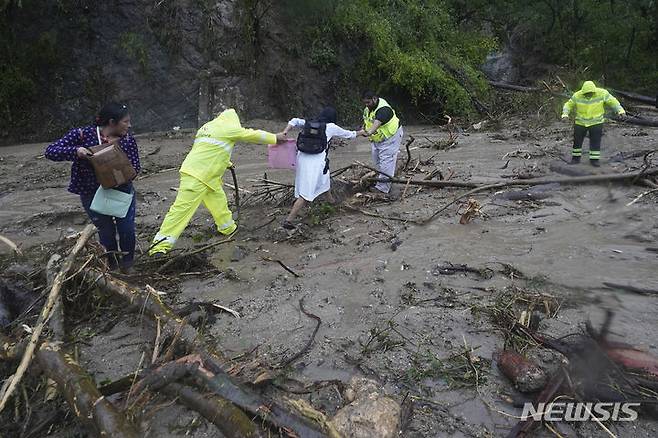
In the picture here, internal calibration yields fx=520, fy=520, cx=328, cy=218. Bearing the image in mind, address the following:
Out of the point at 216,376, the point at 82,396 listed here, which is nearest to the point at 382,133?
the point at 216,376

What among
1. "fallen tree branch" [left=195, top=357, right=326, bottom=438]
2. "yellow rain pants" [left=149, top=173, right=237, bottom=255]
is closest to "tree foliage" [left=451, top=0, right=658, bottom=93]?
"yellow rain pants" [left=149, top=173, right=237, bottom=255]

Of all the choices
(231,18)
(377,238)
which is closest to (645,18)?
(231,18)

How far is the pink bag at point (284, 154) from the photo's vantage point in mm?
6359

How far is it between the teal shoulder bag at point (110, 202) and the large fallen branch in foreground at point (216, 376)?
0.86 meters

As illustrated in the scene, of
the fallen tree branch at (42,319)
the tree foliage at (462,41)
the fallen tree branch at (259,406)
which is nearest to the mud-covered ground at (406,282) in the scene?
the fallen tree branch at (259,406)

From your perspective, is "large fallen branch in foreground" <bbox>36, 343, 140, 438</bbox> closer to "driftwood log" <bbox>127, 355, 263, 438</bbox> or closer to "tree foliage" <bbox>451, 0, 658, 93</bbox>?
"driftwood log" <bbox>127, 355, 263, 438</bbox>

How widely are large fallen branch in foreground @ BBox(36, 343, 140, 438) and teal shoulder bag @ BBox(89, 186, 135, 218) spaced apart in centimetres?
170

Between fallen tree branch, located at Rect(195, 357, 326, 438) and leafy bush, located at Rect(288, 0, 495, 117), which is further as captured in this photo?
leafy bush, located at Rect(288, 0, 495, 117)

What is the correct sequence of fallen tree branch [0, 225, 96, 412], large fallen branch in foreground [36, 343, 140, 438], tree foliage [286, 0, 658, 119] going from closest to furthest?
1. large fallen branch in foreground [36, 343, 140, 438]
2. fallen tree branch [0, 225, 96, 412]
3. tree foliage [286, 0, 658, 119]

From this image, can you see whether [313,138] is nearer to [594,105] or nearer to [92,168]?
[92,168]

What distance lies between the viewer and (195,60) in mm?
13789

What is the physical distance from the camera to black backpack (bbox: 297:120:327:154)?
20.2ft

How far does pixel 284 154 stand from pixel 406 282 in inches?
100

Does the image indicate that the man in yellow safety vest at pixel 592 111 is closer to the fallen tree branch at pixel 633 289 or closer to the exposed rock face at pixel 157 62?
the fallen tree branch at pixel 633 289
